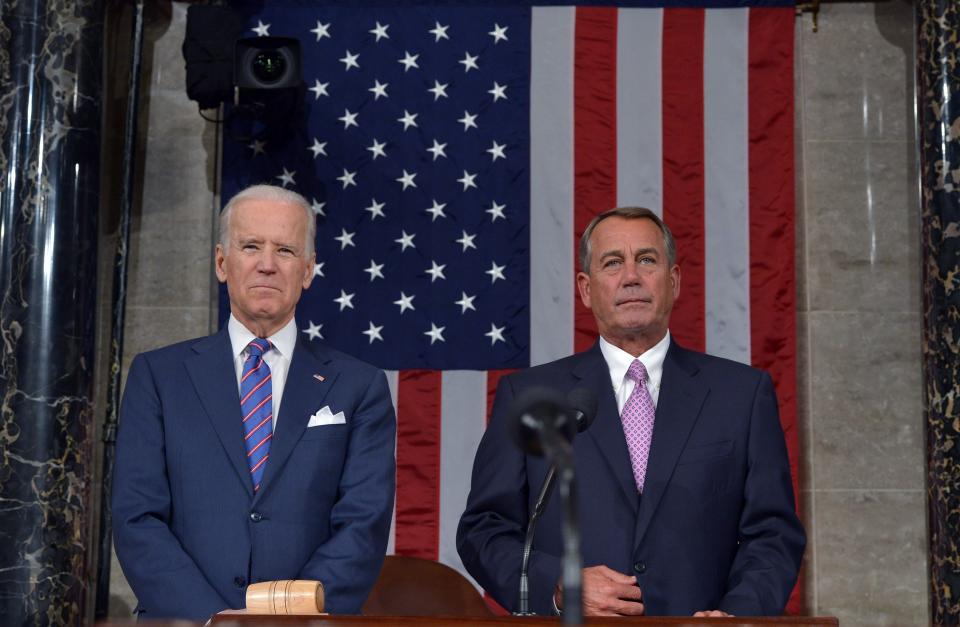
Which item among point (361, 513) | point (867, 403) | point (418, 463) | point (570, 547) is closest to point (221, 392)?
point (361, 513)

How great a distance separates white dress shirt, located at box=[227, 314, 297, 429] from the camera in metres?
3.09

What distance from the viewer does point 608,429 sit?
3.06 metres

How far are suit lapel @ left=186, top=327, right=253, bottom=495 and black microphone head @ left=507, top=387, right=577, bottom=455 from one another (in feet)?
4.67

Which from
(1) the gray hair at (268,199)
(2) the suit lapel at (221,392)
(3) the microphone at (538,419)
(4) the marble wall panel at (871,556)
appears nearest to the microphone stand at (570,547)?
(3) the microphone at (538,419)

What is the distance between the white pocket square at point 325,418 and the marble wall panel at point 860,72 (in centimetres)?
316

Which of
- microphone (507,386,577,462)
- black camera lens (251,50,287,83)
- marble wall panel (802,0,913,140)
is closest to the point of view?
microphone (507,386,577,462)

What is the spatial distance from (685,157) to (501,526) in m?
2.62

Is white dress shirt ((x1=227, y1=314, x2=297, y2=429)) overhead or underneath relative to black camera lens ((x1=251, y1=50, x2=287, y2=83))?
underneath

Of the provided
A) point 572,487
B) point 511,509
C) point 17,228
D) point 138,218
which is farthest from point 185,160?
point 572,487

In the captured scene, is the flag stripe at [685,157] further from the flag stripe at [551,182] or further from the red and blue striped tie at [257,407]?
Result: the red and blue striped tie at [257,407]

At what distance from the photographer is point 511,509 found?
120 inches

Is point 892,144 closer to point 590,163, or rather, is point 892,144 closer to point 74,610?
point 590,163

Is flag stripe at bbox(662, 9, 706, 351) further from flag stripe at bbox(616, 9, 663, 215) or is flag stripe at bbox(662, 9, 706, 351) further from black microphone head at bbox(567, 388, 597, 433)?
black microphone head at bbox(567, 388, 597, 433)

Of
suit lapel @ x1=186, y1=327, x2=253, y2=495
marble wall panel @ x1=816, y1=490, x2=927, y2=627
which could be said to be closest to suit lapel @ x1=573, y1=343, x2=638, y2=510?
suit lapel @ x1=186, y1=327, x2=253, y2=495
